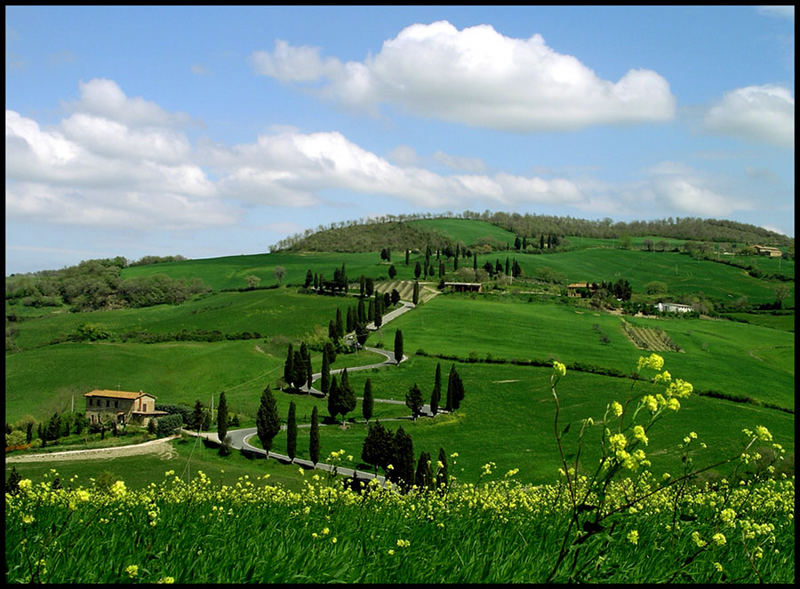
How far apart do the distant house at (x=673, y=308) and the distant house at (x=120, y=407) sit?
126 m

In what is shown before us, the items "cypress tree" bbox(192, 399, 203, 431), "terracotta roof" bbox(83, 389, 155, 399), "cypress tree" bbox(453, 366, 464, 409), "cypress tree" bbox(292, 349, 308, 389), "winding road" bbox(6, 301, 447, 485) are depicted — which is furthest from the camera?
"cypress tree" bbox(292, 349, 308, 389)

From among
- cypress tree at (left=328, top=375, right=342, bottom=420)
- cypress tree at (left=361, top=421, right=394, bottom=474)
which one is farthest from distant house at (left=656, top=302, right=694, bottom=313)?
cypress tree at (left=361, top=421, right=394, bottom=474)

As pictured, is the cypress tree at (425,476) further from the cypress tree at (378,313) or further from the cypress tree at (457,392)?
the cypress tree at (378,313)

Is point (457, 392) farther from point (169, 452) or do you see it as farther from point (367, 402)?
point (169, 452)

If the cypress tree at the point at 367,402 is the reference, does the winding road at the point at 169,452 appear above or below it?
below

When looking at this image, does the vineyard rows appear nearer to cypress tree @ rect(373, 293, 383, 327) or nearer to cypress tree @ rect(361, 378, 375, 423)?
cypress tree @ rect(373, 293, 383, 327)

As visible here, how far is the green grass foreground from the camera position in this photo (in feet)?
16.1

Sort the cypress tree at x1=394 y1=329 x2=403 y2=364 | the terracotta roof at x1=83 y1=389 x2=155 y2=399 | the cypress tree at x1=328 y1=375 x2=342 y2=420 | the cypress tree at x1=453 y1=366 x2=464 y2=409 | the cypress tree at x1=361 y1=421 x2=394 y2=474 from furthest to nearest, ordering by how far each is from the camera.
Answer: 1. the cypress tree at x1=394 y1=329 x2=403 y2=364
2. the cypress tree at x1=453 y1=366 x2=464 y2=409
3. the terracotta roof at x1=83 y1=389 x2=155 y2=399
4. the cypress tree at x1=328 y1=375 x2=342 y2=420
5. the cypress tree at x1=361 y1=421 x2=394 y2=474

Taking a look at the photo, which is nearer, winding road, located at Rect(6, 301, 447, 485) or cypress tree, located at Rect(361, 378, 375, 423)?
winding road, located at Rect(6, 301, 447, 485)

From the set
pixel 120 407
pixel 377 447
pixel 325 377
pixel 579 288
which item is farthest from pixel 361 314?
pixel 579 288

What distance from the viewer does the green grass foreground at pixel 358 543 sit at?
4.91 meters

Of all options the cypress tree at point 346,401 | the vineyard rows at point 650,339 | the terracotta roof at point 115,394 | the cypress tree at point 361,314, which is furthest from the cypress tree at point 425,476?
the cypress tree at point 361,314

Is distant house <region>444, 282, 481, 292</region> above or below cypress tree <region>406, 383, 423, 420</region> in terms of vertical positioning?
above

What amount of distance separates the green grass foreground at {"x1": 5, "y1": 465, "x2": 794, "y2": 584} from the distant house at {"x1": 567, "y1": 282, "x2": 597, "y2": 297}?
562ft
